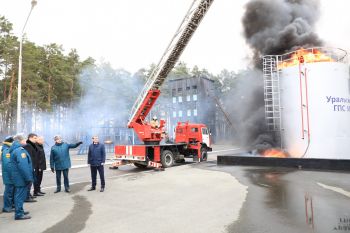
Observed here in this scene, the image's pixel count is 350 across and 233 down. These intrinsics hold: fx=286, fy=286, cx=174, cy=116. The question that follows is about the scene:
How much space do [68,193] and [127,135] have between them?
2509 centimetres

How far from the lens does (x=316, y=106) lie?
12914 mm

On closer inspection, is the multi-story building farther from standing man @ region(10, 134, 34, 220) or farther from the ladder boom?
standing man @ region(10, 134, 34, 220)

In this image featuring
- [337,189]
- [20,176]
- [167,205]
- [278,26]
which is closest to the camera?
[20,176]

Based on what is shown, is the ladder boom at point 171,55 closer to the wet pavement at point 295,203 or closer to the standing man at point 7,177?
the wet pavement at point 295,203

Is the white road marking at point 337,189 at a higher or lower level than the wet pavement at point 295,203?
higher

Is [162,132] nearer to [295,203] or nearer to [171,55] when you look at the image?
[171,55]

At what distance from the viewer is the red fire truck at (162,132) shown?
14.2m

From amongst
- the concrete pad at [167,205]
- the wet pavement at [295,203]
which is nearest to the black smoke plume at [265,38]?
the wet pavement at [295,203]

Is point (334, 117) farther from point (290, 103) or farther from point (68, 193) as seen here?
point (68, 193)

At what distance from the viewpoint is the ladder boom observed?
47.1ft

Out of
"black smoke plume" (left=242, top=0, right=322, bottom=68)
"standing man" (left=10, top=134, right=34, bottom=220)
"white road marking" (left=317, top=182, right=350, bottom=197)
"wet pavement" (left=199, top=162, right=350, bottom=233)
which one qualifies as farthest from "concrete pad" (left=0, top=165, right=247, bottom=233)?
"black smoke plume" (left=242, top=0, right=322, bottom=68)

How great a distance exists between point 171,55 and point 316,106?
743 centimetres

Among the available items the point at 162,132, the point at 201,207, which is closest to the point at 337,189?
the point at 201,207

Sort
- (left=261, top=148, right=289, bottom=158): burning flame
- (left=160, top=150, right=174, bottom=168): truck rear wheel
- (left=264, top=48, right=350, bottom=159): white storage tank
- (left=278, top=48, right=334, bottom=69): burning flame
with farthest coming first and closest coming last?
(left=160, top=150, right=174, bottom=168): truck rear wheel
(left=261, top=148, right=289, bottom=158): burning flame
(left=278, top=48, right=334, bottom=69): burning flame
(left=264, top=48, right=350, bottom=159): white storage tank
